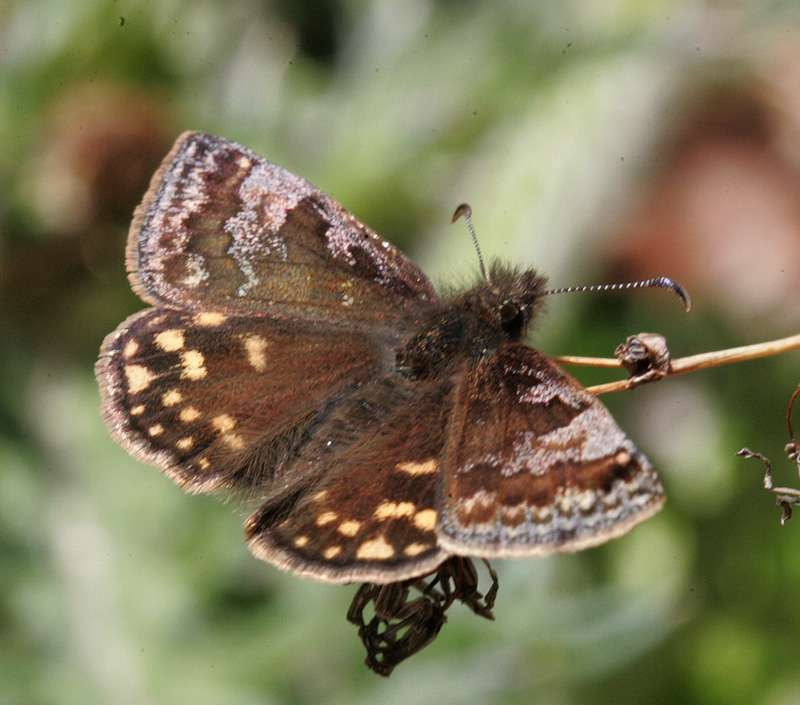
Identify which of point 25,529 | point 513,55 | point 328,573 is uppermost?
point 513,55

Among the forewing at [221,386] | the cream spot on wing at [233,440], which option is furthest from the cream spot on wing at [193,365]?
the cream spot on wing at [233,440]

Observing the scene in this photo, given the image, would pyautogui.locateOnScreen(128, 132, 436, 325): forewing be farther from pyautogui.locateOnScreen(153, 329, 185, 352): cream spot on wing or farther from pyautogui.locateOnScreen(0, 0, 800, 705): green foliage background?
pyautogui.locateOnScreen(0, 0, 800, 705): green foliage background

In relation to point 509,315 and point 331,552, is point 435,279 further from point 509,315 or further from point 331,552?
point 331,552

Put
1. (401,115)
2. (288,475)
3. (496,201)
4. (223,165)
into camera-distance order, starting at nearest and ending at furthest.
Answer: (288,475), (223,165), (496,201), (401,115)

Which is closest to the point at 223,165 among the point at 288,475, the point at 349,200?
the point at 288,475

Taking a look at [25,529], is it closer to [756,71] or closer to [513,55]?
[513,55]

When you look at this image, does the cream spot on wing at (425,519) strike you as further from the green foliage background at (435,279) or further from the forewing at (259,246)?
the green foliage background at (435,279)

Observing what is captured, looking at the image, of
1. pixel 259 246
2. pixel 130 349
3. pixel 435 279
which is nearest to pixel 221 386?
pixel 130 349
